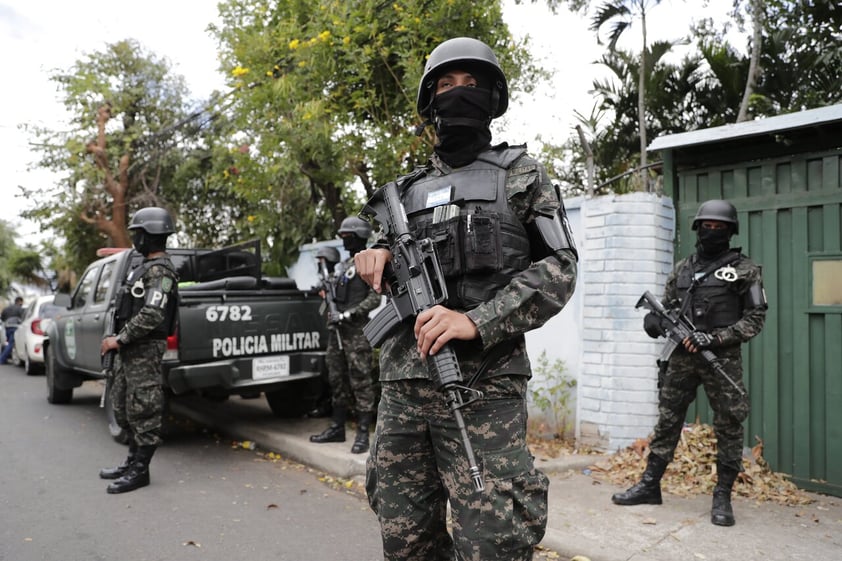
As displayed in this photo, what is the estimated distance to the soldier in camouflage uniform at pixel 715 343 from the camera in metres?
3.80

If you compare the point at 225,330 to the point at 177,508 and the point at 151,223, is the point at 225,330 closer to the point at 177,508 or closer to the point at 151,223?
the point at 151,223

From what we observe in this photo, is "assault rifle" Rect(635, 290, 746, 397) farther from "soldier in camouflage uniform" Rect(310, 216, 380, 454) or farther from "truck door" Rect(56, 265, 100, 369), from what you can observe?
"truck door" Rect(56, 265, 100, 369)

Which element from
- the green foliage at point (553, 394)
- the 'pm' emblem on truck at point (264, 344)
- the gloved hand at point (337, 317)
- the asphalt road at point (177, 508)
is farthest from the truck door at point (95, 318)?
the green foliage at point (553, 394)

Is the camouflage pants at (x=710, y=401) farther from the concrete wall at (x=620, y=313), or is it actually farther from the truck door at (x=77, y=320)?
the truck door at (x=77, y=320)

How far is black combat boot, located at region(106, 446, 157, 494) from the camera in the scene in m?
4.50

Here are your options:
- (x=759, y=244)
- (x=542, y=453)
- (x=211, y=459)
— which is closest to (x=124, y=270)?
(x=211, y=459)

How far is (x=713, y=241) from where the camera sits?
3.95 m

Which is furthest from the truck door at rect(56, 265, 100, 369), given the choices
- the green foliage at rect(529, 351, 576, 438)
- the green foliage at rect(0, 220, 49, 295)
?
the green foliage at rect(0, 220, 49, 295)

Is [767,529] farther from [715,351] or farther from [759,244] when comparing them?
[759,244]

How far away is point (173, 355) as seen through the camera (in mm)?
5250

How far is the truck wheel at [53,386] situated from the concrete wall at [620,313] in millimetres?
6356

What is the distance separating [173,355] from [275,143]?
2825 mm

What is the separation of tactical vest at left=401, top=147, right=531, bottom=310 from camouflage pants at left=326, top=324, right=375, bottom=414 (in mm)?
3370

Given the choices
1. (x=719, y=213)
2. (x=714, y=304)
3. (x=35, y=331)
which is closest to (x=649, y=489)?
(x=714, y=304)
